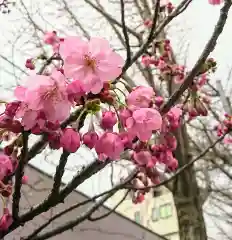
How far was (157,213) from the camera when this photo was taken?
9.37ft

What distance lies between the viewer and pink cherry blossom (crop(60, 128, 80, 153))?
59cm

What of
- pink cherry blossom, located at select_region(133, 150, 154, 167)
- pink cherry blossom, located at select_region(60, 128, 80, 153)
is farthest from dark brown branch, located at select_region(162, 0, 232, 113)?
pink cherry blossom, located at select_region(60, 128, 80, 153)

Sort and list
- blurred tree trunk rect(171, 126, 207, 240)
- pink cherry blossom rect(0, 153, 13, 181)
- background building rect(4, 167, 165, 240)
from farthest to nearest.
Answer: blurred tree trunk rect(171, 126, 207, 240) < background building rect(4, 167, 165, 240) < pink cherry blossom rect(0, 153, 13, 181)

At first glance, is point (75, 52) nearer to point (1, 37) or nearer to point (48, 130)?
point (48, 130)

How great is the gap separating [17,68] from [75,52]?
5.57ft

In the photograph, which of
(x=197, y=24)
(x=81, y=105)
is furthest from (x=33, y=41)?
(x=81, y=105)

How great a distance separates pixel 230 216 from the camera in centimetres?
275

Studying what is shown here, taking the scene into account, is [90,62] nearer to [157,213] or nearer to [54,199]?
[54,199]

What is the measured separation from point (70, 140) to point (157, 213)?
7.68ft

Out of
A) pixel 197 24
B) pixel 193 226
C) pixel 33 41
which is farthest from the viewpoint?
pixel 197 24

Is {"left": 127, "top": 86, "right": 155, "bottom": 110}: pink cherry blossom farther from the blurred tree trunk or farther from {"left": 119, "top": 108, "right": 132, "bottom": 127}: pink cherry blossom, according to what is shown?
the blurred tree trunk

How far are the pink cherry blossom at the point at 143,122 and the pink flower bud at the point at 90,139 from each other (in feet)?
0.15

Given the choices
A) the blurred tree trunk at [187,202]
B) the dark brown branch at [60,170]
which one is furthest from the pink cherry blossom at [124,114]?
the blurred tree trunk at [187,202]

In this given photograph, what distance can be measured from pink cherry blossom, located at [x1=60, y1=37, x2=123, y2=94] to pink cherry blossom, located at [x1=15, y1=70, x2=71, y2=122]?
2 centimetres
